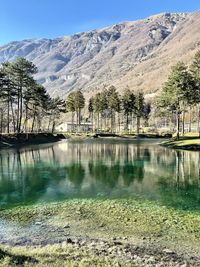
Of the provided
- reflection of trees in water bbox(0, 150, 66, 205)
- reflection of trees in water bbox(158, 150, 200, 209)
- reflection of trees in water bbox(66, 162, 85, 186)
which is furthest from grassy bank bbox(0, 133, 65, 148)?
reflection of trees in water bbox(158, 150, 200, 209)

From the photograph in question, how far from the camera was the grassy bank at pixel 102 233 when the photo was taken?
45.0ft

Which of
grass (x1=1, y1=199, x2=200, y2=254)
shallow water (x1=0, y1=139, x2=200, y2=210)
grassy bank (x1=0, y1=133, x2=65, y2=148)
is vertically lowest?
grass (x1=1, y1=199, x2=200, y2=254)

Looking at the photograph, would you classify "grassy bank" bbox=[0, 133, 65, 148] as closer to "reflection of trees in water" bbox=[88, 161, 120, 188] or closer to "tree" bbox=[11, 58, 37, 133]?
"tree" bbox=[11, 58, 37, 133]

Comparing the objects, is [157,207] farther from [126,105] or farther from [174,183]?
[126,105]

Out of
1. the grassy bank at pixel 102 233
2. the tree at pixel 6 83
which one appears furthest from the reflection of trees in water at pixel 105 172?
the tree at pixel 6 83

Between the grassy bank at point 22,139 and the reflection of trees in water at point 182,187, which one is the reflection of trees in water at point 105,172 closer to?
the reflection of trees in water at point 182,187

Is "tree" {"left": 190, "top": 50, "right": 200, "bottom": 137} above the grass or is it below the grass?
above

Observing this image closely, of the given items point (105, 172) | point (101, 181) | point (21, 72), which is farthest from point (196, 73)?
point (101, 181)

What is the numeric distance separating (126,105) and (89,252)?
409 feet

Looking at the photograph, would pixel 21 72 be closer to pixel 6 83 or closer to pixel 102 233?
pixel 6 83

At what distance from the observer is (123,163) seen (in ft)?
154

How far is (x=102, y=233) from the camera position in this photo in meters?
17.3

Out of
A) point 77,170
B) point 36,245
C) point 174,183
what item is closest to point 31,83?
point 77,170

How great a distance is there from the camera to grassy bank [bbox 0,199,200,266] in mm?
13703
